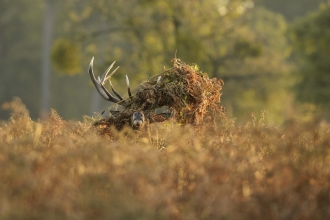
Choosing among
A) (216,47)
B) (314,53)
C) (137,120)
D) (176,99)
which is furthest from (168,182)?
(216,47)

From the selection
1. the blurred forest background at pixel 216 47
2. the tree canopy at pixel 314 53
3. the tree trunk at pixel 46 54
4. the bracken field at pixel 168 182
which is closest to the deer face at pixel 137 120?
the bracken field at pixel 168 182

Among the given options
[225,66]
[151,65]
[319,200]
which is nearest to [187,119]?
[319,200]

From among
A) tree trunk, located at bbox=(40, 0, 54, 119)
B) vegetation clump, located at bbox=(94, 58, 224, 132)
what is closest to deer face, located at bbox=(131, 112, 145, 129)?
vegetation clump, located at bbox=(94, 58, 224, 132)

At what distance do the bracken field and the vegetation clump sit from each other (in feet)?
7.74

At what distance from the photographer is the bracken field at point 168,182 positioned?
414 cm

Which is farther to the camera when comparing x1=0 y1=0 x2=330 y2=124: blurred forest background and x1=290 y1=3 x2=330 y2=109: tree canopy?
x1=0 y1=0 x2=330 y2=124: blurred forest background

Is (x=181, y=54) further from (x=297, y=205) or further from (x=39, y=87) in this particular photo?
(x=39, y=87)

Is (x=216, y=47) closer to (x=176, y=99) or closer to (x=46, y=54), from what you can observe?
(x=46, y=54)

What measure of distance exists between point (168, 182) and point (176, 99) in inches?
143

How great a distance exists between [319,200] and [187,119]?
368 cm

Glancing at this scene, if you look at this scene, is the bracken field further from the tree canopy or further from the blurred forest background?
the tree canopy

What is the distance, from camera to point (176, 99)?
27.1 feet

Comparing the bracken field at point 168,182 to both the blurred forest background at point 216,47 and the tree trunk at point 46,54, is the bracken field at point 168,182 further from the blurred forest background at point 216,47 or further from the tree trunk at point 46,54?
the tree trunk at point 46,54

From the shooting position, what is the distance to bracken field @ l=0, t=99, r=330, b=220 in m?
4.14
